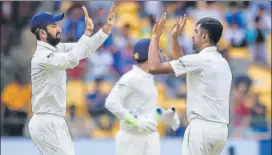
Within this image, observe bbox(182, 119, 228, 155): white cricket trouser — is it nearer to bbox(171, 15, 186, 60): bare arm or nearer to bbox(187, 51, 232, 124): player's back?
bbox(187, 51, 232, 124): player's back

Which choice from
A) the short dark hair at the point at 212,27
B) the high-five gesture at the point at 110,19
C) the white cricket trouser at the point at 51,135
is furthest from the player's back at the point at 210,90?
the white cricket trouser at the point at 51,135

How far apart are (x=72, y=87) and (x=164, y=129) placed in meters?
1.60

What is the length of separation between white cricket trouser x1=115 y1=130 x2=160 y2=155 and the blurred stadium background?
8.90 ft

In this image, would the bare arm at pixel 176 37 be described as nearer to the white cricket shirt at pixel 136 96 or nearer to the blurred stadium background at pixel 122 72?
the white cricket shirt at pixel 136 96

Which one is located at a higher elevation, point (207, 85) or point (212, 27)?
point (212, 27)

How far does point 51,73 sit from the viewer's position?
9016 millimetres

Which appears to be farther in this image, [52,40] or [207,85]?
[52,40]

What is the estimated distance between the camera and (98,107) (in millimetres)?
14078

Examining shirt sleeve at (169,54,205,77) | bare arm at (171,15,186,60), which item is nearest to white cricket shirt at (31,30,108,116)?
bare arm at (171,15,186,60)

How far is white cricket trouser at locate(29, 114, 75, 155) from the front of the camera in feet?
29.5

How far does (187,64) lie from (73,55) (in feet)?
3.67

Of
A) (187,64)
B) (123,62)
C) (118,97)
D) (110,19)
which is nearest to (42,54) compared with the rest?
(110,19)

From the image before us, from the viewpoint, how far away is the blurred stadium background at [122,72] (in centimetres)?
1333

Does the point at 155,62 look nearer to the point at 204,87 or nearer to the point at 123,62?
the point at 204,87
